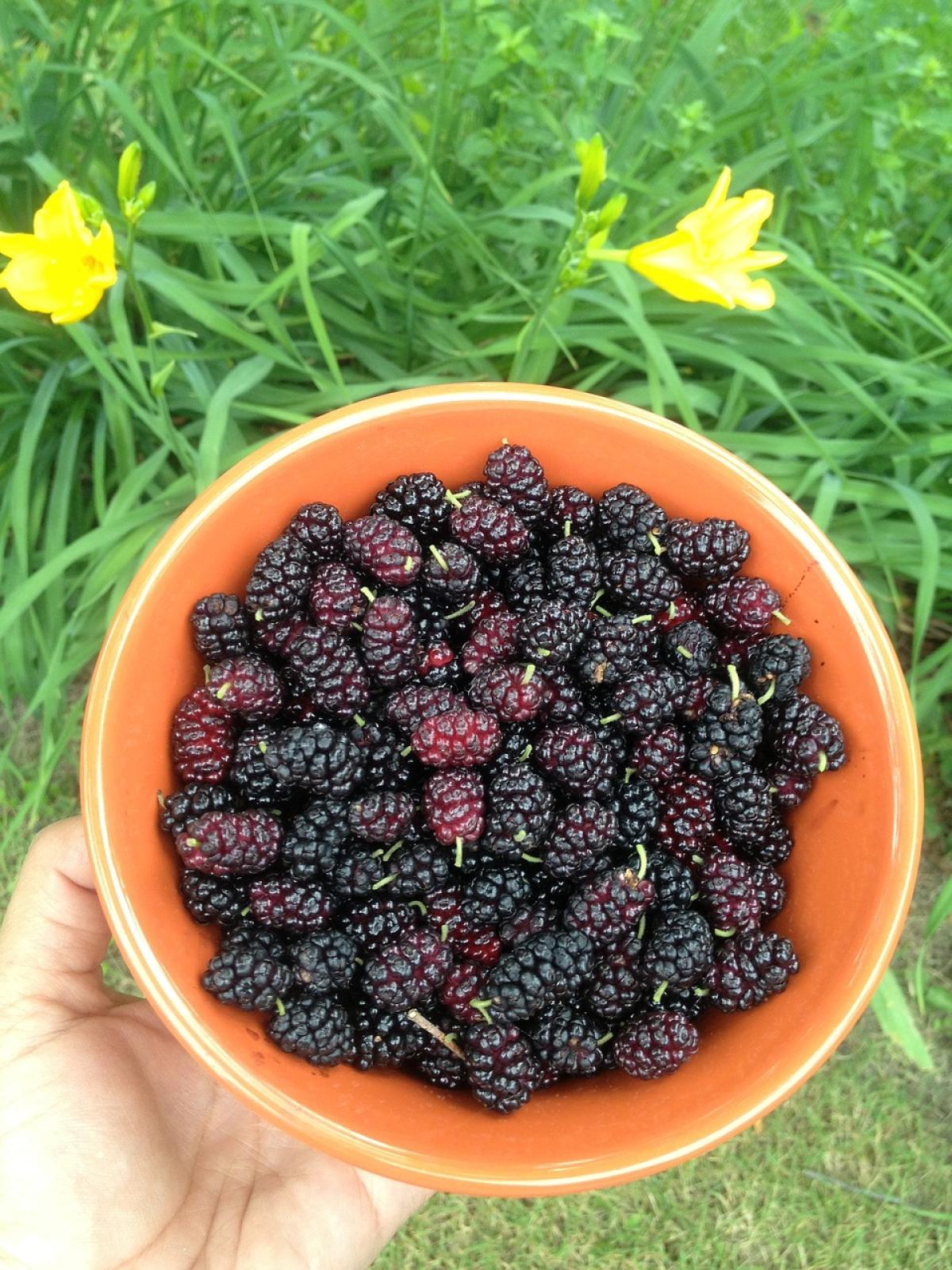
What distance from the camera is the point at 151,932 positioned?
0.89 meters

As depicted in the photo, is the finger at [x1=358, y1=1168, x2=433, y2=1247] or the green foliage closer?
the finger at [x1=358, y1=1168, x2=433, y2=1247]

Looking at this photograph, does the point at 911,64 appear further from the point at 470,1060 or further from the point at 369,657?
the point at 470,1060

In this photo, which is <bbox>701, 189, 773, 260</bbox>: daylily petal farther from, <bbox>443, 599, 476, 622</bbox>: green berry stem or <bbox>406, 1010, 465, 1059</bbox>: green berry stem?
<bbox>406, 1010, 465, 1059</bbox>: green berry stem

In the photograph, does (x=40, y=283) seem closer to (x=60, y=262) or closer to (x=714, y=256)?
(x=60, y=262)

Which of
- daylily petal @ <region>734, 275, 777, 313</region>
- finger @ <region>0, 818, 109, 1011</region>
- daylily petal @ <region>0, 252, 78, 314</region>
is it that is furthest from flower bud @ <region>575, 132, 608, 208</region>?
finger @ <region>0, 818, 109, 1011</region>

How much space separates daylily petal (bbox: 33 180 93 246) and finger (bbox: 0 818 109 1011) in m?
0.64

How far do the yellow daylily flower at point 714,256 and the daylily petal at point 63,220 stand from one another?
1.56ft

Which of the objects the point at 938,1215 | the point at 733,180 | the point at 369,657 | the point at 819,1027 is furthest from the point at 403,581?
the point at 938,1215

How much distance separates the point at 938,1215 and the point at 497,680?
3.93 feet

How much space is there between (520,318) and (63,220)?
23.8 inches

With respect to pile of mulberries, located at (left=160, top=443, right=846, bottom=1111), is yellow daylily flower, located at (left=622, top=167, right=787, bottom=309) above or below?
above

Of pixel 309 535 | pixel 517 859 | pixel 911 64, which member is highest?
pixel 911 64

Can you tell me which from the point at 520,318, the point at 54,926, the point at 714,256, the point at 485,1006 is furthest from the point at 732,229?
the point at 54,926

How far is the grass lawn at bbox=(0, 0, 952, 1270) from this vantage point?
1.29 meters
